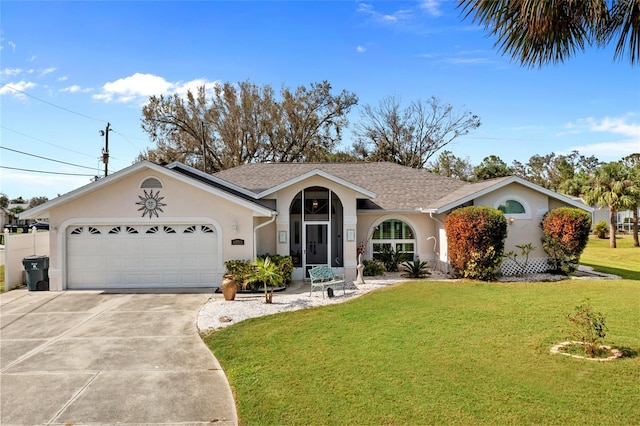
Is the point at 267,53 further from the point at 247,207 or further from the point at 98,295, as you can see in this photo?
the point at 98,295

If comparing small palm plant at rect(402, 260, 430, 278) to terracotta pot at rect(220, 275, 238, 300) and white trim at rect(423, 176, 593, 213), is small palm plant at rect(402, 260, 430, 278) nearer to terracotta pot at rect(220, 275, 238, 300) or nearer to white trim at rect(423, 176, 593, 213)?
white trim at rect(423, 176, 593, 213)

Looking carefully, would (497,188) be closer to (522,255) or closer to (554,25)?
(522,255)

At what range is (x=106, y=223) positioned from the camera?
14359mm

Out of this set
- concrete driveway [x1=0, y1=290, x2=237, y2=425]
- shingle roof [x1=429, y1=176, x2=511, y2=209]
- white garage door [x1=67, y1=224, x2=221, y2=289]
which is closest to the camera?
concrete driveway [x1=0, y1=290, x2=237, y2=425]

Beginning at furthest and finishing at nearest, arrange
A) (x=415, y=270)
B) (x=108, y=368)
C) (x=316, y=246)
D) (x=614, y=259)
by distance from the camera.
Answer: (x=614, y=259), (x=316, y=246), (x=415, y=270), (x=108, y=368)

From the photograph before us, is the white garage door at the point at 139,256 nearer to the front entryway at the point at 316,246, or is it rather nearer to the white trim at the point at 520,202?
the front entryway at the point at 316,246

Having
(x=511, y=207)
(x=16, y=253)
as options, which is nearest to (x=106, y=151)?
(x=16, y=253)

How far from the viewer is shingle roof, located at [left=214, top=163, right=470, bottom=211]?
1803cm

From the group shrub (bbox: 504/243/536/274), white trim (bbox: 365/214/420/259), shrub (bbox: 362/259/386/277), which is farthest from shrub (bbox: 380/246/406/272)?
shrub (bbox: 504/243/536/274)

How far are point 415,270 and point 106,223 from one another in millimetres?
12560

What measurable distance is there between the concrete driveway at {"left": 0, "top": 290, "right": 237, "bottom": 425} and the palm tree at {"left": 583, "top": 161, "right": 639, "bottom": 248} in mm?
33193

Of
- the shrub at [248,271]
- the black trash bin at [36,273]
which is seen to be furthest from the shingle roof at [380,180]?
the black trash bin at [36,273]

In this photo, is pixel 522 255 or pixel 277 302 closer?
pixel 277 302

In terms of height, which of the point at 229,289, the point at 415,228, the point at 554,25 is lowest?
the point at 229,289
